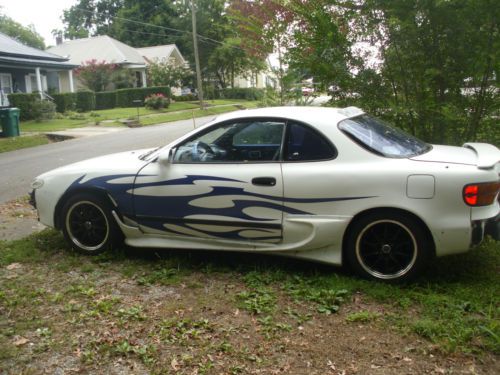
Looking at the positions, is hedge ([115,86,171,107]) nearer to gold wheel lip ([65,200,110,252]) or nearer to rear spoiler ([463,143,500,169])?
gold wheel lip ([65,200,110,252])

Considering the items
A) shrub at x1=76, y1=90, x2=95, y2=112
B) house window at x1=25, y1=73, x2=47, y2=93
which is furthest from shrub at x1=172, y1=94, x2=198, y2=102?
house window at x1=25, y1=73, x2=47, y2=93

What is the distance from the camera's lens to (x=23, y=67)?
97.3 ft

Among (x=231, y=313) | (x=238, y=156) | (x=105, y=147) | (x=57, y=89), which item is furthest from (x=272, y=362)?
(x=57, y=89)

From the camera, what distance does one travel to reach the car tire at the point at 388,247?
163 inches

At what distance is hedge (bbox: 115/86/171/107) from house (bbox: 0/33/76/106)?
4231 mm

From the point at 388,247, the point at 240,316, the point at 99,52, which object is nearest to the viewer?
the point at 240,316

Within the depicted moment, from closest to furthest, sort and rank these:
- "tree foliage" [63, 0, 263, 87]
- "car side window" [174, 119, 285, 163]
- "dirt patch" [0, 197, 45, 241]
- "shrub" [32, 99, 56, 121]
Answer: "car side window" [174, 119, 285, 163] → "dirt patch" [0, 197, 45, 241] → "shrub" [32, 99, 56, 121] → "tree foliage" [63, 0, 263, 87]

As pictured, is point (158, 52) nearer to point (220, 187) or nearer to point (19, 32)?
point (220, 187)

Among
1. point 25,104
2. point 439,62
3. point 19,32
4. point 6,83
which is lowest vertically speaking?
point 25,104

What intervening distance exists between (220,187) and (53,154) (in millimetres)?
12171

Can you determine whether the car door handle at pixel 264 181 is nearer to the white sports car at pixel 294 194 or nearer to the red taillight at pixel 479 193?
the white sports car at pixel 294 194

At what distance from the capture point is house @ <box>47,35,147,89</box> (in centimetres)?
4294

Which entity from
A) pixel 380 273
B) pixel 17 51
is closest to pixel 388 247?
pixel 380 273

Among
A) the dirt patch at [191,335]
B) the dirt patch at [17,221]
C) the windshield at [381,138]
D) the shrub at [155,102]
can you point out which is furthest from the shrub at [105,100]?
the windshield at [381,138]
